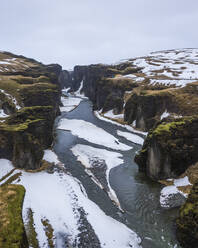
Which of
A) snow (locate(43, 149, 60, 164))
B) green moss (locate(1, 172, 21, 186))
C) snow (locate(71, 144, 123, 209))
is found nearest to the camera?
green moss (locate(1, 172, 21, 186))

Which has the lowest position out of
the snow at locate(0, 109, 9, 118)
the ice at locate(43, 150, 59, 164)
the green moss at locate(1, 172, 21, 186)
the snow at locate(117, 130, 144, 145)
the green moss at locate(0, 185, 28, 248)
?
the ice at locate(43, 150, 59, 164)

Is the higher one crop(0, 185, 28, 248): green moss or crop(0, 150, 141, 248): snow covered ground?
crop(0, 185, 28, 248): green moss

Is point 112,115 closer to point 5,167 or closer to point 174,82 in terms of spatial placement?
point 174,82

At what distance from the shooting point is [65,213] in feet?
75.9

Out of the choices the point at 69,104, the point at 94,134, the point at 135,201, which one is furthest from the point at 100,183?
the point at 69,104

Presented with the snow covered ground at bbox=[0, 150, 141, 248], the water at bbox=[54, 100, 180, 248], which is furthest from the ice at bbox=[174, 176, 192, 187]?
the snow covered ground at bbox=[0, 150, 141, 248]

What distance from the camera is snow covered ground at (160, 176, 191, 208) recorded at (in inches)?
1013

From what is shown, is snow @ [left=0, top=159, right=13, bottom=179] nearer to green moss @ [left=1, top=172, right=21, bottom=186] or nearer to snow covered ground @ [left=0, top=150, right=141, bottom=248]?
snow covered ground @ [left=0, top=150, right=141, bottom=248]

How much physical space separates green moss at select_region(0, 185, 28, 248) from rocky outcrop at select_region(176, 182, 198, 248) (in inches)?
654

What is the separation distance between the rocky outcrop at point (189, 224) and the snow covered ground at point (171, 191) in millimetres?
5687

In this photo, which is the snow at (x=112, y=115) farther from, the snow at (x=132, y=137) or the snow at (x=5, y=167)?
the snow at (x=5, y=167)

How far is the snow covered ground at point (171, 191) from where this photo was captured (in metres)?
25.7

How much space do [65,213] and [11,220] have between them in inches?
490

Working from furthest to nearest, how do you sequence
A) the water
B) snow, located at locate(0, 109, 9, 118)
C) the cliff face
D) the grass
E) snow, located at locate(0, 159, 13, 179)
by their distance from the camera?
snow, located at locate(0, 109, 9, 118)
the cliff face
snow, located at locate(0, 159, 13, 179)
the water
the grass
